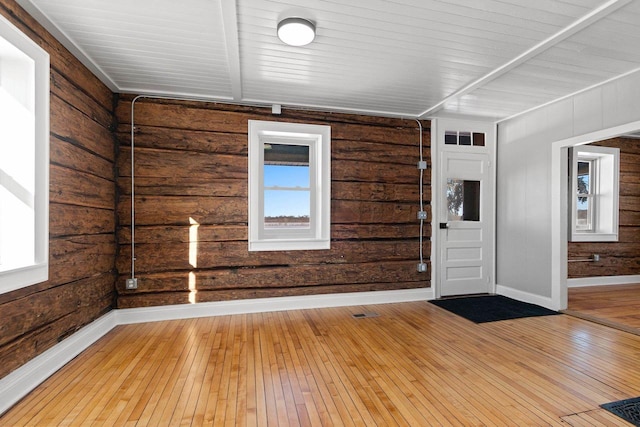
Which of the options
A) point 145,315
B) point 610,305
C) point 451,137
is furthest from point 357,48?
point 610,305

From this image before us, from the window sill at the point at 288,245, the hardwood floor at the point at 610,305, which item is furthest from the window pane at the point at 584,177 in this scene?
the window sill at the point at 288,245

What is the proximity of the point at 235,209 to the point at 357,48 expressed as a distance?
219cm

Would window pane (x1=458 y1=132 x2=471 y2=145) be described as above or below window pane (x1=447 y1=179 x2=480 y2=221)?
above

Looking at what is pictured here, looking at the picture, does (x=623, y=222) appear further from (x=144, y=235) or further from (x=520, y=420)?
(x=144, y=235)

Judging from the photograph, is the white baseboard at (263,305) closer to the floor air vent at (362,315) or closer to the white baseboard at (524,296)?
the floor air vent at (362,315)

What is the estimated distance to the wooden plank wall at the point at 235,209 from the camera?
139 inches

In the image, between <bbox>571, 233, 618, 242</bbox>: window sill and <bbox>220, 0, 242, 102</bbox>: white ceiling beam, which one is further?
<bbox>571, 233, 618, 242</bbox>: window sill

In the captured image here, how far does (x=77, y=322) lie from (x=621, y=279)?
7597 millimetres

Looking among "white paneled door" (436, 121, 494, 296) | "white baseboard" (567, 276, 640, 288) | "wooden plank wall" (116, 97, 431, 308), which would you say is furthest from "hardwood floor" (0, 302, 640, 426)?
"white baseboard" (567, 276, 640, 288)

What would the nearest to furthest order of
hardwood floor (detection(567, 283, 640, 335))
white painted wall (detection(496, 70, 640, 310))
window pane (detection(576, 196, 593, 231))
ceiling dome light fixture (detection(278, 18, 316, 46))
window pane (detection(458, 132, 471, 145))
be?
ceiling dome light fixture (detection(278, 18, 316, 46)), white painted wall (detection(496, 70, 640, 310)), hardwood floor (detection(567, 283, 640, 335)), window pane (detection(458, 132, 471, 145)), window pane (detection(576, 196, 593, 231))

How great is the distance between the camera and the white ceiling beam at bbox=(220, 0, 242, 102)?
205 centimetres

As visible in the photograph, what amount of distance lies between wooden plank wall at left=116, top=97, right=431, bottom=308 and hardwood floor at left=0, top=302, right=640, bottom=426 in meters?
→ 0.61

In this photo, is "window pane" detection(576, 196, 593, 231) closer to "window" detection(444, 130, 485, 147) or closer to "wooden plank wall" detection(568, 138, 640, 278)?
"wooden plank wall" detection(568, 138, 640, 278)

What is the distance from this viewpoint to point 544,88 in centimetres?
344
